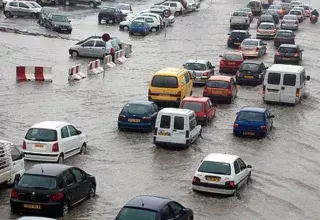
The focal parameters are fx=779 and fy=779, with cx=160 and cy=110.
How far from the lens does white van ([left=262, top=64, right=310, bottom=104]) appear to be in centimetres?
3903

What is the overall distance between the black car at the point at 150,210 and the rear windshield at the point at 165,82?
17.3 meters

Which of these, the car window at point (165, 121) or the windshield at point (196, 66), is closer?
the car window at point (165, 121)

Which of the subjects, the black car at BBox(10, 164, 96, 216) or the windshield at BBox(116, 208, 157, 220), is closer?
the windshield at BBox(116, 208, 157, 220)

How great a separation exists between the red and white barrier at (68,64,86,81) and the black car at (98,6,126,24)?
26.8 m

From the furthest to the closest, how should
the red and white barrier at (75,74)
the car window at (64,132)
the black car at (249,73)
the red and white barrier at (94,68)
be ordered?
1. the red and white barrier at (94,68)
2. the black car at (249,73)
3. the red and white barrier at (75,74)
4. the car window at (64,132)

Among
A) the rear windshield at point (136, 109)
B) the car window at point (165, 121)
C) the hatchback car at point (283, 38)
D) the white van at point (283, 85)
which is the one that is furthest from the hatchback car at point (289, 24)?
the car window at point (165, 121)

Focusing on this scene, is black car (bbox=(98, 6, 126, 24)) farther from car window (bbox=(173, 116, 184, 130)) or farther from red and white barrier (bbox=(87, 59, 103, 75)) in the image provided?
car window (bbox=(173, 116, 184, 130))

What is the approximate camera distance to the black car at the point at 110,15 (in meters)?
71.4

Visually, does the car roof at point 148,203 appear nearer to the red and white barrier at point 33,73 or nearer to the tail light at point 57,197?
the tail light at point 57,197

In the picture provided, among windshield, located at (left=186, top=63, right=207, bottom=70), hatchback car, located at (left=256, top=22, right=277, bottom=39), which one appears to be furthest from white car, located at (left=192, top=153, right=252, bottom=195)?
hatchback car, located at (left=256, top=22, right=277, bottom=39)

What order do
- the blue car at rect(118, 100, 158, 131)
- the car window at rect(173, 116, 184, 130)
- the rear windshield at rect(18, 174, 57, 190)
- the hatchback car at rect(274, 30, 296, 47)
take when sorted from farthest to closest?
the hatchback car at rect(274, 30, 296, 47) < the blue car at rect(118, 100, 158, 131) < the car window at rect(173, 116, 184, 130) < the rear windshield at rect(18, 174, 57, 190)

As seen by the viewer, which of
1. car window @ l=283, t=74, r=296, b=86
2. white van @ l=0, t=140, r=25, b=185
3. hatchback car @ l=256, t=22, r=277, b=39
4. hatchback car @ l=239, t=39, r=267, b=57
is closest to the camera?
white van @ l=0, t=140, r=25, b=185

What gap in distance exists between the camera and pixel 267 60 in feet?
179

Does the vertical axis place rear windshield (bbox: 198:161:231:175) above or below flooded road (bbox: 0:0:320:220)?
above
